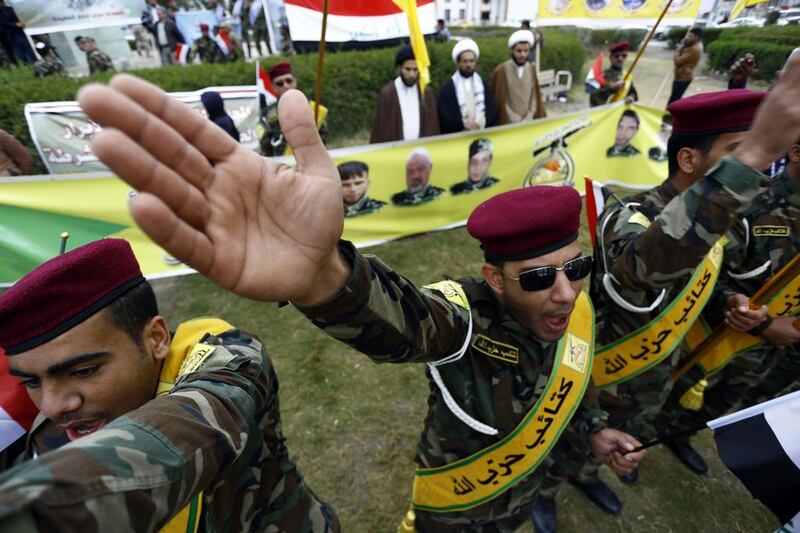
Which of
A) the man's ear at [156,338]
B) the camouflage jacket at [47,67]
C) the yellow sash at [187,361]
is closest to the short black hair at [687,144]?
the yellow sash at [187,361]

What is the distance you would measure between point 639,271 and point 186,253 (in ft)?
5.48

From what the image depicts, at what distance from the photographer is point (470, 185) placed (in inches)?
215

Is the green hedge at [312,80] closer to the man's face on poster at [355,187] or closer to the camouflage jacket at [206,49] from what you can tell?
the man's face on poster at [355,187]

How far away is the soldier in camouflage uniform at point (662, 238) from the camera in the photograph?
141cm

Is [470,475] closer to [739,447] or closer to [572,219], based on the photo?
[739,447]

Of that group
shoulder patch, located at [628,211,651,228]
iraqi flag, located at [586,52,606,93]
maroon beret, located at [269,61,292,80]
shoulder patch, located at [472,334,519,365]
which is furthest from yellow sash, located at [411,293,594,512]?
iraqi flag, located at [586,52,606,93]

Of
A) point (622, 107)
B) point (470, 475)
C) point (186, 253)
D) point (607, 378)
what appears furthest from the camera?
point (622, 107)

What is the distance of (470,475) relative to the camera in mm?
1951

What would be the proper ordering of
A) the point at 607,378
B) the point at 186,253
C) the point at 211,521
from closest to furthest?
the point at 186,253, the point at 211,521, the point at 607,378

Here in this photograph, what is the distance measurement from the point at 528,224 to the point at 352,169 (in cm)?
349

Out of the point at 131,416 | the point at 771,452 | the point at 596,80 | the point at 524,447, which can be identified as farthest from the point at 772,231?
the point at 596,80

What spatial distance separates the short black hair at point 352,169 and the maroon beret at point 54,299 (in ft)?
11.3

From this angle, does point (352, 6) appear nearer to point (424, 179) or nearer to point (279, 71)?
point (279, 71)

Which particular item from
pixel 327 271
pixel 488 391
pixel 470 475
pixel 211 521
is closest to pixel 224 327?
pixel 211 521
